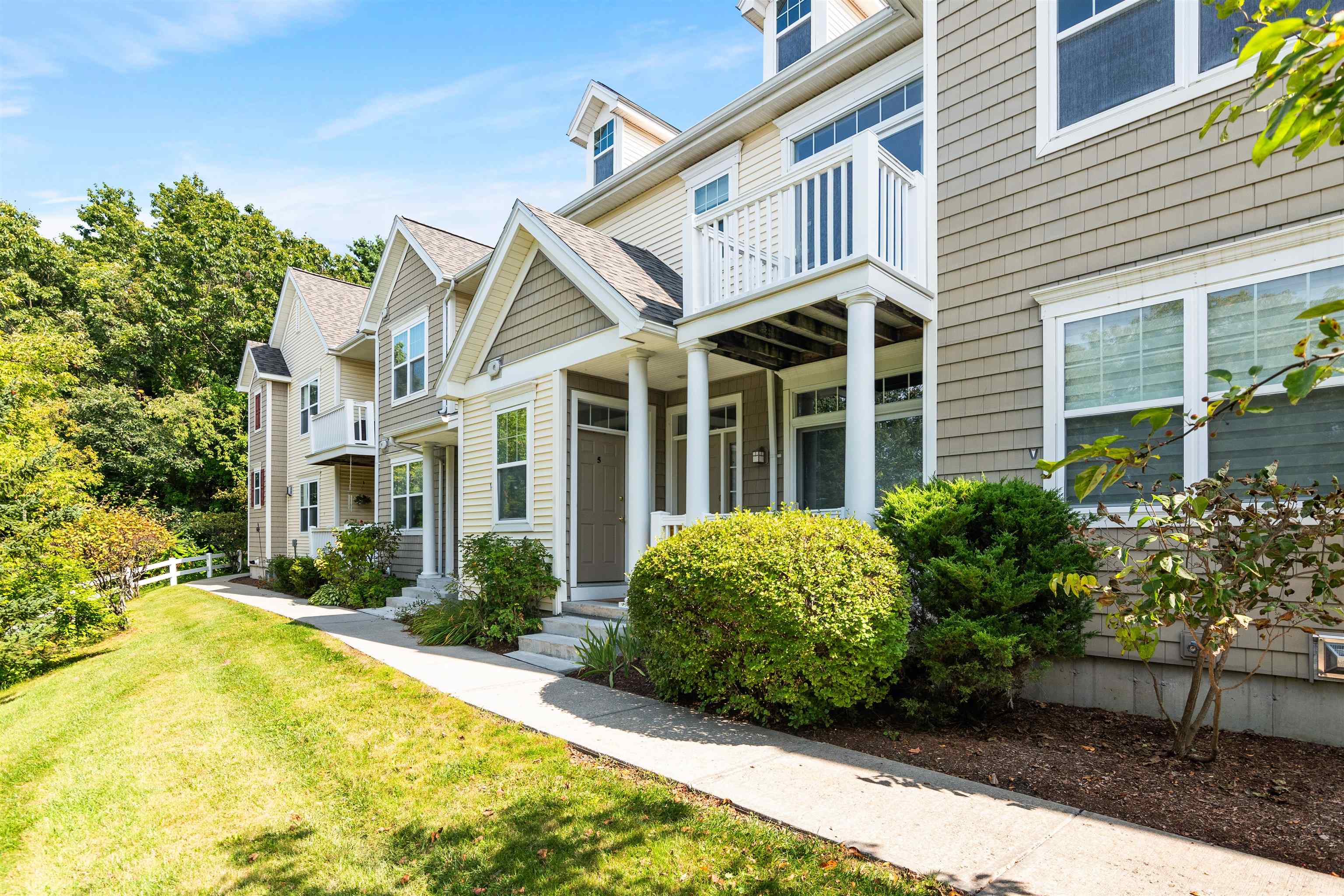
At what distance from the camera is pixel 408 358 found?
1509cm

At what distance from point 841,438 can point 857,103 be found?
406cm

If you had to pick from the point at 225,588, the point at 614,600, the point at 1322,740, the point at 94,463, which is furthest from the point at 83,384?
the point at 1322,740

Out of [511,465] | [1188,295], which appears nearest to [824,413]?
[1188,295]

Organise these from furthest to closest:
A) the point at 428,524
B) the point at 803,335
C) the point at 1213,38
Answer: the point at 428,524
the point at 803,335
the point at 1213,38

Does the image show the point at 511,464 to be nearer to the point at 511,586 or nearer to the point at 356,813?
the point at 511,586

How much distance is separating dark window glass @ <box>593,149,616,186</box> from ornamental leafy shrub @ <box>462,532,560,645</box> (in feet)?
23.3

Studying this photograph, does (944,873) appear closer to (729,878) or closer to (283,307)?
(729,878)

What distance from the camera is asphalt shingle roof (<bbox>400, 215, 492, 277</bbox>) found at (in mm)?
14188

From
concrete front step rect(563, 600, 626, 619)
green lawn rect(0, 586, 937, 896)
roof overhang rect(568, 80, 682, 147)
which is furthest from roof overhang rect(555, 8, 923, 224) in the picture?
green lawn rect(0, 586, 937, 896)

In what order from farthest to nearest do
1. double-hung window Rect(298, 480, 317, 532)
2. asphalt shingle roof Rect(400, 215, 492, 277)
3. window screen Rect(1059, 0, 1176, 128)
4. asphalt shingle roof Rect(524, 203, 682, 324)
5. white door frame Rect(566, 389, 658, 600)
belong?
double-hung window Rect(298, 480, 317, 532)
asphalt shingle roof Rect(400, 215, 492, 277)
white door frame Rect(566, 389, 658, 600)
asphalt shingle roof Rect(524, 203, 682, 324)
window screen Rect(1059, 0, 1176, 128)

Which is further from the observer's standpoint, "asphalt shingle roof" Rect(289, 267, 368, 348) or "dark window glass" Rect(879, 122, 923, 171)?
"asphalt shingle roof" Rect(289, 267, 368, 348)

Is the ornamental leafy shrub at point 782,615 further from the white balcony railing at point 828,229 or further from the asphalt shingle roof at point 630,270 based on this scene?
the asphalt shingle roof at point 630,270

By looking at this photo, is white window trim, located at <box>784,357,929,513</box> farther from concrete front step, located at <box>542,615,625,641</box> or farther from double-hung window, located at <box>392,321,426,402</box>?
double-hung window, located at <box>392,321,426,402</box>

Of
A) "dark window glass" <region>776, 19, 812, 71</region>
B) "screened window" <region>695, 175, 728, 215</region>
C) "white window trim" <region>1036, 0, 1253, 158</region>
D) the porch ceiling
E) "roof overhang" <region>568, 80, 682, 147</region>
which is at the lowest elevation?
the porch ceiling
